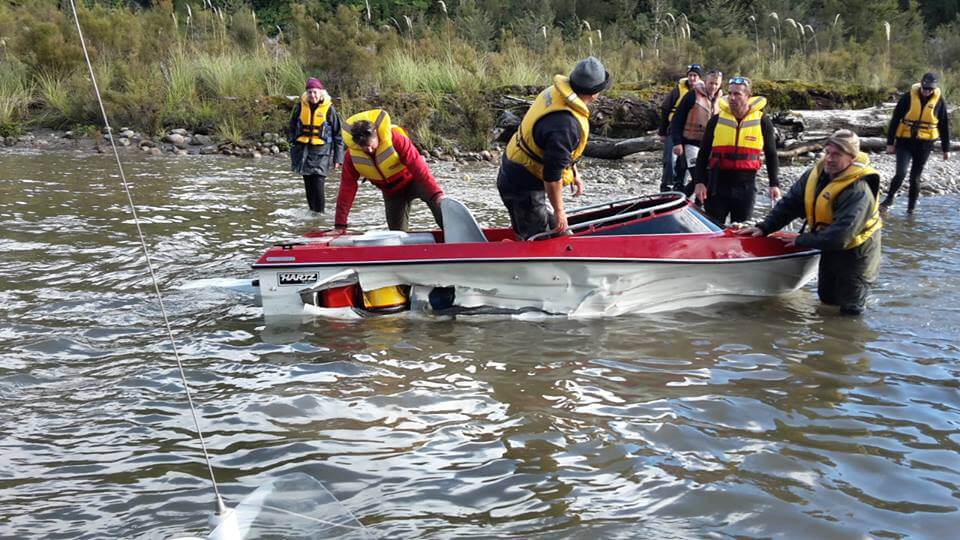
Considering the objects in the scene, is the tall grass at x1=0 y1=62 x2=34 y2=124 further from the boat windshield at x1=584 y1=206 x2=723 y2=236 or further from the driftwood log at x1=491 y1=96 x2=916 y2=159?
the boat windshield at x1=584 y1=206 x2=723 y2=236

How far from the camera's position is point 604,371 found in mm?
5102

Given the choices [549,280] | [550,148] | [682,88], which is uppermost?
[682,88]

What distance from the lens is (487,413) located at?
4484 mm

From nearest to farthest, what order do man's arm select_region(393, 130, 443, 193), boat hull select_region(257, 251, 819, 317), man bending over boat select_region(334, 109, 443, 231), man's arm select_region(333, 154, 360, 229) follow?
boat hull select_region(257, 251, 819, 317)
man bending over boat select_region(334, 109, 443, 231)
man's arm select_region(393, 130, 443, 193)
man's arm select_region(333, 154, 360, 229)

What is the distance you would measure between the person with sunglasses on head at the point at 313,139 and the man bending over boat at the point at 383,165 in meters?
2.64

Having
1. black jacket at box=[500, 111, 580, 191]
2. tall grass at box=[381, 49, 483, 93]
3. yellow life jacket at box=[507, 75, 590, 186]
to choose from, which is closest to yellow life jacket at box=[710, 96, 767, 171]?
yellow life jacket at box=[507, 75, 590, 186]

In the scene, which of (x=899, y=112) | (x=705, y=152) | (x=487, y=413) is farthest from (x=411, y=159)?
(x=899, y=112)

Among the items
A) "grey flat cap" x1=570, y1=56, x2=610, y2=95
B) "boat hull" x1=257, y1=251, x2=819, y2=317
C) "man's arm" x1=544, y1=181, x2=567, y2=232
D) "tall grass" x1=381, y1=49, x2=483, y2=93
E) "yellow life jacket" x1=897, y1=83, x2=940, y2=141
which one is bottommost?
"boat hull" x1=257, y1=251, x2=819, y2=317

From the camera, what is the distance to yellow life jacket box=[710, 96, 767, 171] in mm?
7137

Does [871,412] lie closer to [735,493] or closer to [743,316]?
[735,493]

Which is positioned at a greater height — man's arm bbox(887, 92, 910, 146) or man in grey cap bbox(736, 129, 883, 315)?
man's arm bbox(887, 92, 910, 146)

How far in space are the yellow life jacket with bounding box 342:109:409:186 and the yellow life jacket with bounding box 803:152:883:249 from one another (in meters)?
3.20

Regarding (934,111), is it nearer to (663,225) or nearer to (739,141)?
(739,141)

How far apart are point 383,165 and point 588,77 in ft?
6.71
